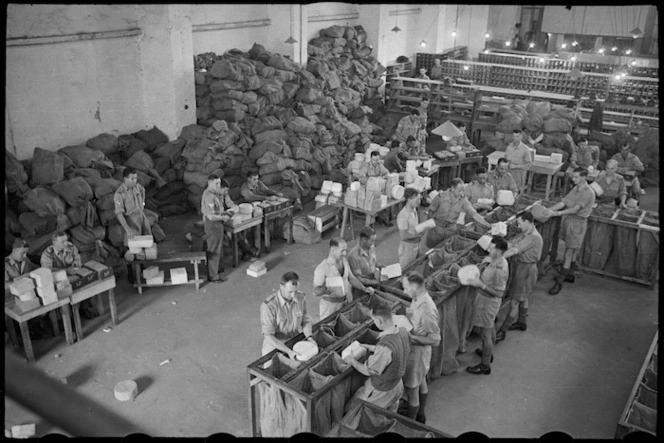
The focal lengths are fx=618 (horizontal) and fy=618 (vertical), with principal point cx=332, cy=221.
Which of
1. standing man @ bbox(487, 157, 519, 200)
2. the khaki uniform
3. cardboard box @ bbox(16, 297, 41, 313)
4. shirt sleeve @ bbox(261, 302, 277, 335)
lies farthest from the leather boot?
the khaki uniform

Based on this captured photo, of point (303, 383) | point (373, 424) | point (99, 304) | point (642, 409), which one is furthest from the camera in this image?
point (99, 304)

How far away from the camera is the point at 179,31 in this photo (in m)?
12.5

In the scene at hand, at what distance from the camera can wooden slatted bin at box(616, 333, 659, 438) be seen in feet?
19.6

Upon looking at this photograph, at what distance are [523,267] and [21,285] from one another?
6.46m

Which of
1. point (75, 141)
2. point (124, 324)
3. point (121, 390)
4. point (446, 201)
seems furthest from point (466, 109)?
point (121, 390)

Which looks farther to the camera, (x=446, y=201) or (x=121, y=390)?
(x=446, y=201)

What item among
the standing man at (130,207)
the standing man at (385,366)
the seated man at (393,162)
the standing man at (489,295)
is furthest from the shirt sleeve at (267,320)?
the seated man at (393,162)

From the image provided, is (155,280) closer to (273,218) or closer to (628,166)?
(273,218)

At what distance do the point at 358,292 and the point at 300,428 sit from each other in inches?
97.5

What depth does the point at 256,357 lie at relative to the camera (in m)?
8.05

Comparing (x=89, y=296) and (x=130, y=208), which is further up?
(x=130, y=208)

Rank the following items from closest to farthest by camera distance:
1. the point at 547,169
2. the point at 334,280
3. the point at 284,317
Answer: the point at 284,317
the point at 334,280
the point at 547,169

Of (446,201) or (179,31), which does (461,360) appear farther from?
(179,31)

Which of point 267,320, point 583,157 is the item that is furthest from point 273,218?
point 583,157
